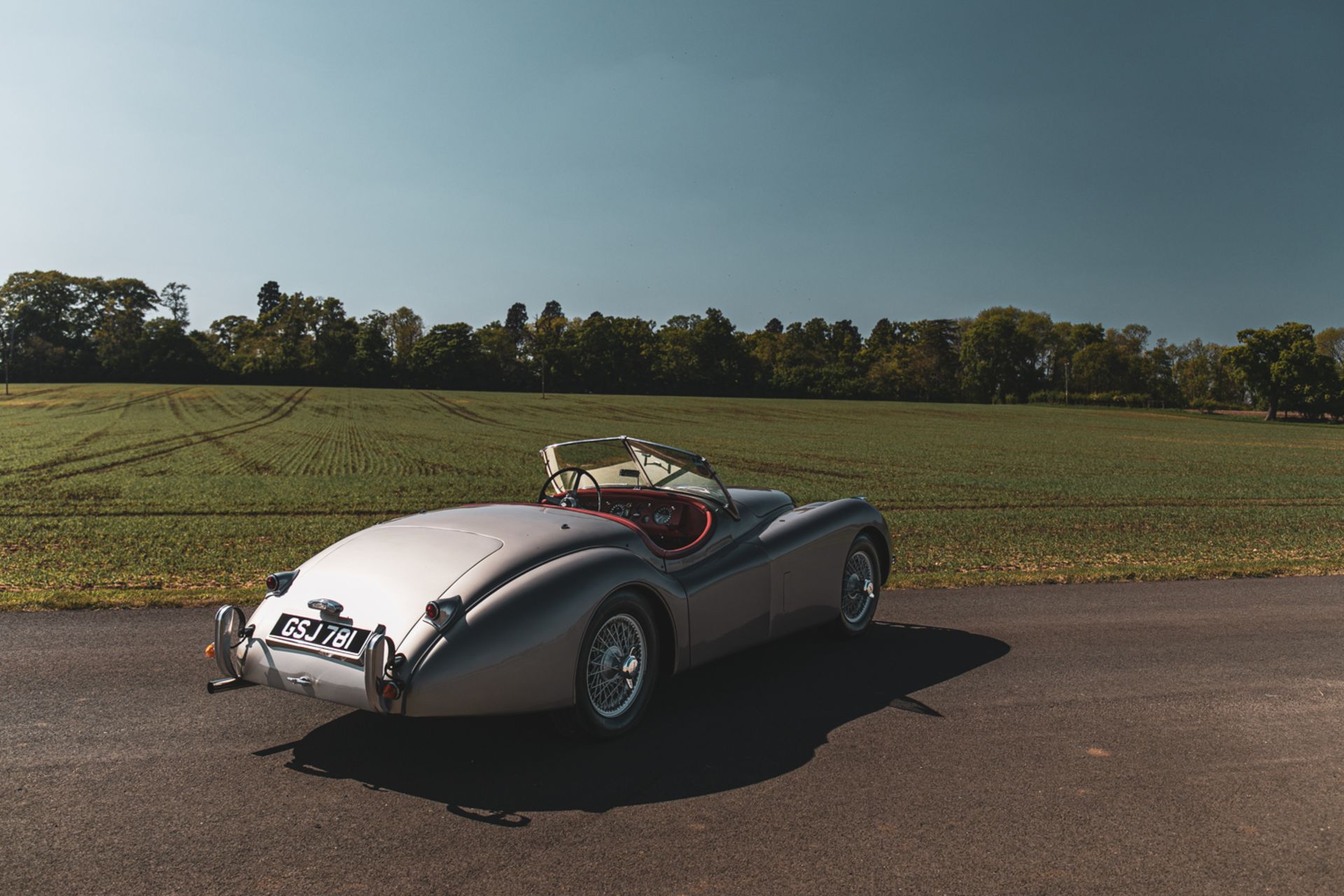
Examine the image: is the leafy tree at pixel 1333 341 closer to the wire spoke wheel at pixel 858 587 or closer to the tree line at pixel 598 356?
the tree line at pixel 598 356

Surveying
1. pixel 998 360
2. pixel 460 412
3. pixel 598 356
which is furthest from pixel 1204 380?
pixel 460 412

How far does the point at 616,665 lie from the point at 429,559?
42.5 inches

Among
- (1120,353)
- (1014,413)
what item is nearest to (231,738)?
(1014,413)

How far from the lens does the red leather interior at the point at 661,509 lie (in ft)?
20.0

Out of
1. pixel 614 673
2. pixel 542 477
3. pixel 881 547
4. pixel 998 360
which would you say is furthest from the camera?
pixel 998 360

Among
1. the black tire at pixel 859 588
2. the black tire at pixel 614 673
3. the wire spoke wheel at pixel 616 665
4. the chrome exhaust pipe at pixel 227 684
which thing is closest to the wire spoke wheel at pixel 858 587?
the black tire at pixel 859 588

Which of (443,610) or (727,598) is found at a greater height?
(443,610)

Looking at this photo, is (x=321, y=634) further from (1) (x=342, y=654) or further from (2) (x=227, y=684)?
(2) (x=227, y=684)

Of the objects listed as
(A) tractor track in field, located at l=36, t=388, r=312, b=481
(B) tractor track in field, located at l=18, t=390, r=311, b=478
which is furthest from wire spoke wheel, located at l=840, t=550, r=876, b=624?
(B) tractor track in field, located at l=18, t=390, r=311, b=478

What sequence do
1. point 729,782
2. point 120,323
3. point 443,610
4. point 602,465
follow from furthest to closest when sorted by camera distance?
point 120,323 < point 602,465 < point 443,610 < point 729,782

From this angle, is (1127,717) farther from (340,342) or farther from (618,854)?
(340,342)

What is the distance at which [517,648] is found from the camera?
14.0ft

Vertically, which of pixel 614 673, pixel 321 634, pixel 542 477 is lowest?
pixel 542 477

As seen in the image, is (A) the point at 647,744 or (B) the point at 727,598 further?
(B) the point at 727,598
